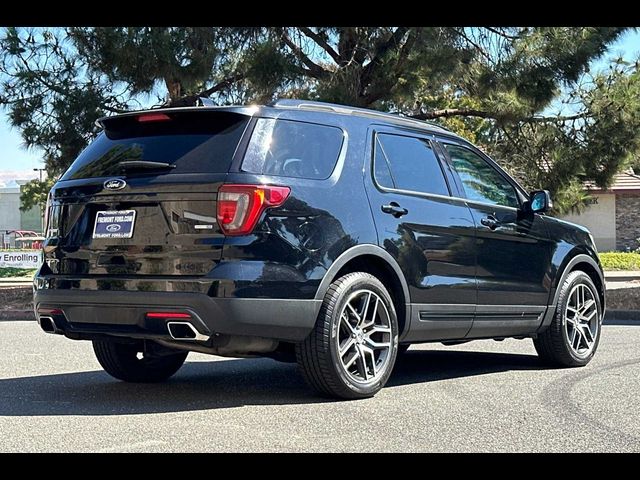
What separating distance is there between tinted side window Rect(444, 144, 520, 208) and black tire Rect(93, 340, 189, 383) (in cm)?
Answer: 254

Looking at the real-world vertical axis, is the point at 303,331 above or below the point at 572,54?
below

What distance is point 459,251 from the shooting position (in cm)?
716

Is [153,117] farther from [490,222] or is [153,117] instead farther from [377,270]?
[490,222]

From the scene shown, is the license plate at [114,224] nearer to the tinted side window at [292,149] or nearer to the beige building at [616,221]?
the tinted side window at [292,149]

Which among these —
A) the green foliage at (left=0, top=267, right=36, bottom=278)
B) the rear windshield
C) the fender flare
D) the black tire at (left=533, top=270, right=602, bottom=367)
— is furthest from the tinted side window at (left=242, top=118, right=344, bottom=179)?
the green foliage at (left=0, top=267, right=36, bottom=278)

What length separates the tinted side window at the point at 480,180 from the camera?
24.9 ft

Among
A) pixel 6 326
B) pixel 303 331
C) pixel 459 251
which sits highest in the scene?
pixel 459 251

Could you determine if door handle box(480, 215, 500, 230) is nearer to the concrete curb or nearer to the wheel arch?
the wheel arch

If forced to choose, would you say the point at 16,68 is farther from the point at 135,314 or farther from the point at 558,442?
the point at 558,442

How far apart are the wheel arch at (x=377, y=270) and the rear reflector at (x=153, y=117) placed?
4.83ft

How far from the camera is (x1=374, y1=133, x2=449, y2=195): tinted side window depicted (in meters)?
6.83
